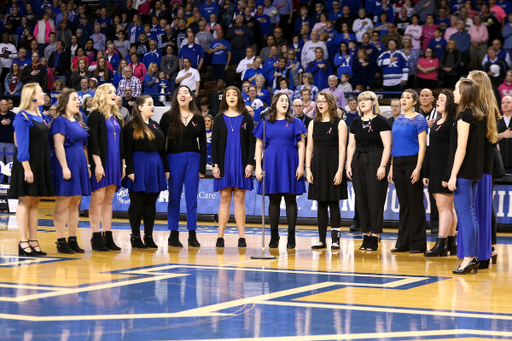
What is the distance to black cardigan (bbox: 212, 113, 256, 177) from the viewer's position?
8.59 meters

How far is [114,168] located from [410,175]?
3447 mm

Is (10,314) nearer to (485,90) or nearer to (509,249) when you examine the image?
(485,90)

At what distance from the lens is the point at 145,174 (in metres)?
8.39

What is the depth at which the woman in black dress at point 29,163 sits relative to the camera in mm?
7387

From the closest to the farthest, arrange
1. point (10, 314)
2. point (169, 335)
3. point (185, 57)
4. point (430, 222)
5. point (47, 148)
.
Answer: point (169, 335) → point (10, 314) → point (47, 148) → point (430, 222) → point (185, 57)

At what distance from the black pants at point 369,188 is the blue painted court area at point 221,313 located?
223 cm

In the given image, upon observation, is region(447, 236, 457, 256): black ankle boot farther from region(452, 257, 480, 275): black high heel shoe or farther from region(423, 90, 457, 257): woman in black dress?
region(452, 257, 480, 275): black high heel shoe

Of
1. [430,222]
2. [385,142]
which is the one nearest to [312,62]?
[430,222]

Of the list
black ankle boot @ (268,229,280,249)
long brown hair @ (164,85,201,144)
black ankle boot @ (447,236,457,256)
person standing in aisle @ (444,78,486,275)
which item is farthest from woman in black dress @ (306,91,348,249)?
person standing in aisle @ (444,78,486,275)

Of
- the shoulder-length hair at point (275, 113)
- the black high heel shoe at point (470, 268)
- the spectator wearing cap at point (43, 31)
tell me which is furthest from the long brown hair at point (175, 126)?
the spectator wearing cap at point (43, 31)

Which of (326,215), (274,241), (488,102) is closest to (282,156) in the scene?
(326,215)

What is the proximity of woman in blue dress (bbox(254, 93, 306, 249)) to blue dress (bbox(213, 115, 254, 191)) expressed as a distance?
0.67 ft

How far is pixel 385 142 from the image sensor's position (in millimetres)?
8391

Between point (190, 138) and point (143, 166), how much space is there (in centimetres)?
67
